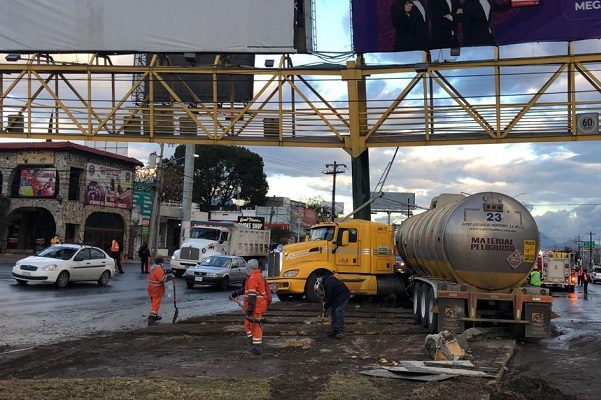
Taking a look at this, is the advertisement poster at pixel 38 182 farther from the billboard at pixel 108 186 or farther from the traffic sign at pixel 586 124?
the traffic sign at pixel 586 124

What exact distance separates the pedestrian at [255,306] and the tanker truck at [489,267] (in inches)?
161

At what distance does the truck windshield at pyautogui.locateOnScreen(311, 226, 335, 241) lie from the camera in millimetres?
18953

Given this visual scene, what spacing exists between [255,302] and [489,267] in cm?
517

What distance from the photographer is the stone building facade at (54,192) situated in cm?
4194

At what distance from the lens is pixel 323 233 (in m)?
19.2

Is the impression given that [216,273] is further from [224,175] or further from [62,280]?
[224,175]

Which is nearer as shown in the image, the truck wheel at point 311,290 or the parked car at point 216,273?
the truck wheel at point 311,290

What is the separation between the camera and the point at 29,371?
317 inches

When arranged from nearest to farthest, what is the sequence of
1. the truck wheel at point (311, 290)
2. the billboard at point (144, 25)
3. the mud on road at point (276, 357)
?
the mud on road at point (276, 357) → the truck wheel at point (311, 290) → the billboard at point (144, 25)

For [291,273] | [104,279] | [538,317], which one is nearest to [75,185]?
[104,279]

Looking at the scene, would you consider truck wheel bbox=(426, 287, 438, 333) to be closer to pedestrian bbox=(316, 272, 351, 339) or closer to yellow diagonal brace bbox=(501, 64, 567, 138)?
pedestrian bbox=(316, 272, 351, 339)

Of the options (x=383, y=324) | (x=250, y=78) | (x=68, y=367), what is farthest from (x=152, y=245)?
(x=68, y=367)

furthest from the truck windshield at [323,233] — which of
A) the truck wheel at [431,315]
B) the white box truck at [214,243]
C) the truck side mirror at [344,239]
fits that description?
the white box truck at [214,243]

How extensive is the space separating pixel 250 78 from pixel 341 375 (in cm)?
1437
